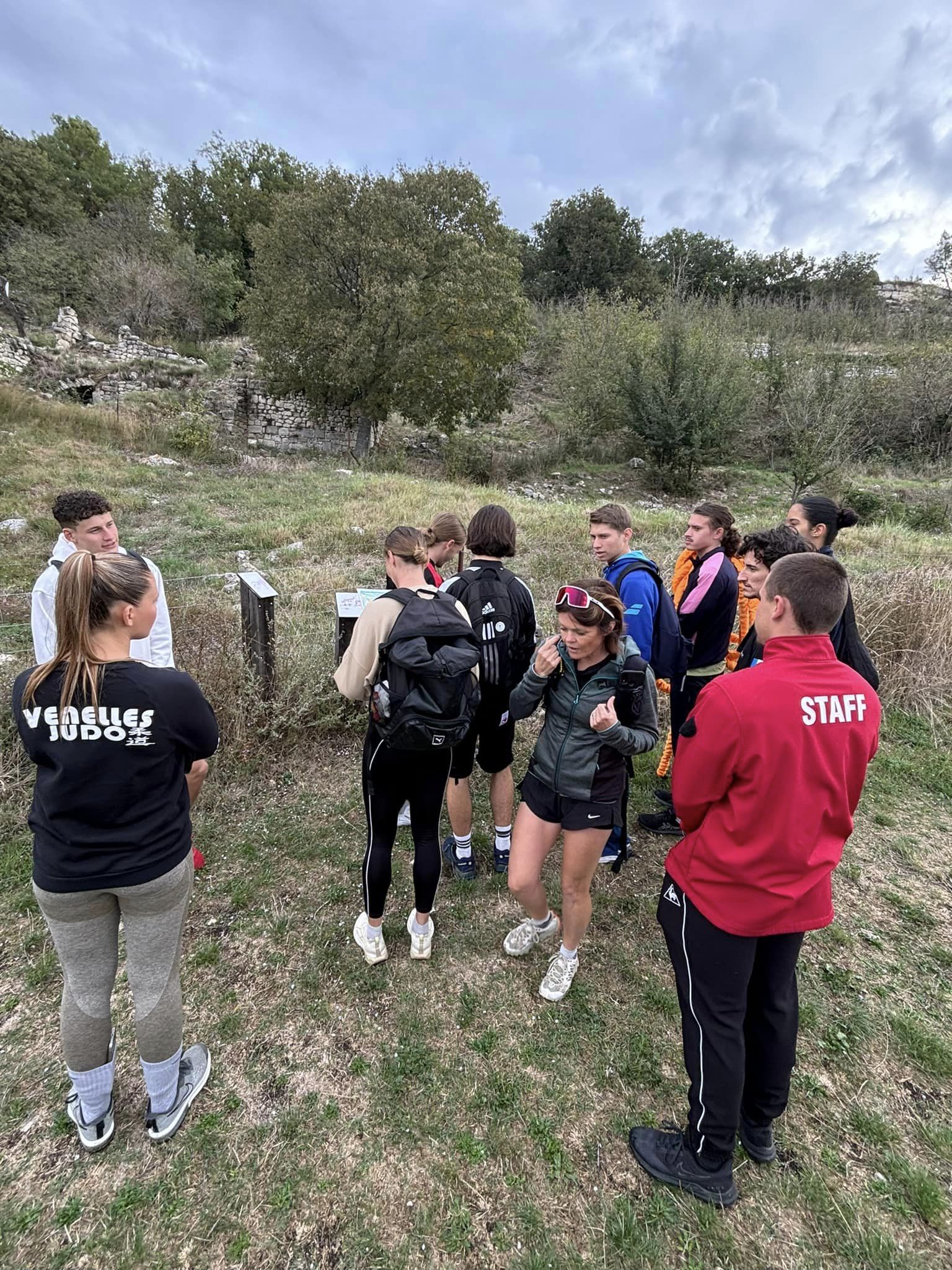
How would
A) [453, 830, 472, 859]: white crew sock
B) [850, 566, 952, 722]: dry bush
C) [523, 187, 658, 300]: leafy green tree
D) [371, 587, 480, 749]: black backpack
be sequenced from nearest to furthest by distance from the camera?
[371, 587, 480, 749]: black backpack < [453, 830, 472, 859]: white crew sock < [850, 566, 952, 722]: dry bush < [523, 187, 658, 300]: leafy green tree

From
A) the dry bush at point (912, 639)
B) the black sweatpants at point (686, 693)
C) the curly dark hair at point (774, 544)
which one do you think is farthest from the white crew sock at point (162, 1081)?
the dry bush at point (912, 639)

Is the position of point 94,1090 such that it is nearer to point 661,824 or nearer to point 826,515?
point 661,824

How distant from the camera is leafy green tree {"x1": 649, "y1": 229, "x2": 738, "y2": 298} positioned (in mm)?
30609

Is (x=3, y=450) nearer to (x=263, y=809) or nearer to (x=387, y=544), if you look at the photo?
(x=263, y=809)

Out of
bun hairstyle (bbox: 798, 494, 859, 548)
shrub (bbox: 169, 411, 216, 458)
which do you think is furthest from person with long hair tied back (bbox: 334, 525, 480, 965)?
shrub (bbox: 169, 411, 216, 458)

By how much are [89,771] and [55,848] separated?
Answer: 271 mm

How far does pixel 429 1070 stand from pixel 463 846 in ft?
3.61

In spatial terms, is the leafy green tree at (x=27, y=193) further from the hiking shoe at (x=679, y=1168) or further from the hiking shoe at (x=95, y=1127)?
the hiking shoe at (x=679, y=1168)

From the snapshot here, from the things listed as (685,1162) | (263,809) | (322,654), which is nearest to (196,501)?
(322,654)

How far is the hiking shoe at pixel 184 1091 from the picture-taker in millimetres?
1957

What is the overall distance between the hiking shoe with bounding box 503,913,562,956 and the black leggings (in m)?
0.47

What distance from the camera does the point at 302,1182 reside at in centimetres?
188

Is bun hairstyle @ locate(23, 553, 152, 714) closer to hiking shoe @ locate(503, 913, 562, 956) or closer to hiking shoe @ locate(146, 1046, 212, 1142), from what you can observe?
hiking shoe @ locate(146, 1046, 212, 1142)

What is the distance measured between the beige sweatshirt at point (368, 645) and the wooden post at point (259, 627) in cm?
173
